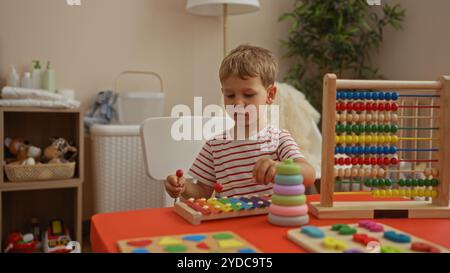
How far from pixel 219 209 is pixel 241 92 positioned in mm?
418

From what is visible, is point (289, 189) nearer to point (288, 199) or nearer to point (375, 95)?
point (288, 199)

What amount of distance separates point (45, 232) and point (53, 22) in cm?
125

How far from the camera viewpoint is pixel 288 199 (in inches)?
27.9

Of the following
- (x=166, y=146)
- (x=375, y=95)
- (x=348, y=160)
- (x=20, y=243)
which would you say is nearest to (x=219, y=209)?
(x=348, y=160)

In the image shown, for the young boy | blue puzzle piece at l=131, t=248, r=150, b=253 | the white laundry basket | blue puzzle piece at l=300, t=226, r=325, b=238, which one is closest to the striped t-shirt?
the young boy

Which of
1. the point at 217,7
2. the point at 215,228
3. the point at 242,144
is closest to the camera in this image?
the point at 215,228

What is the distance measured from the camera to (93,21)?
2.75 meters

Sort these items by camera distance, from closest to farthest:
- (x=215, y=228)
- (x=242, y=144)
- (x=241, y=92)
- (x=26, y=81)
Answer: (x=215, y=228) < (x=241, y=92) < (x=242, y=144) < (x=26, y=81)

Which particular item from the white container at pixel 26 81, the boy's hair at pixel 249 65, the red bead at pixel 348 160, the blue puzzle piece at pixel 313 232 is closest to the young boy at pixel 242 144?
the boy's hair at pixel 249 65

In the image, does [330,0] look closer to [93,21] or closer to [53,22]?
[93,21]

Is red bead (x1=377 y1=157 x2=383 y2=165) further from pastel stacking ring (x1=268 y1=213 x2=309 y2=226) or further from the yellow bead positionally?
pastel stacking ring (x1=268 y1=213 x2=309 y2=226)

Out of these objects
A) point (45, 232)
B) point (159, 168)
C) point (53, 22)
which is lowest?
point (45, 232)
